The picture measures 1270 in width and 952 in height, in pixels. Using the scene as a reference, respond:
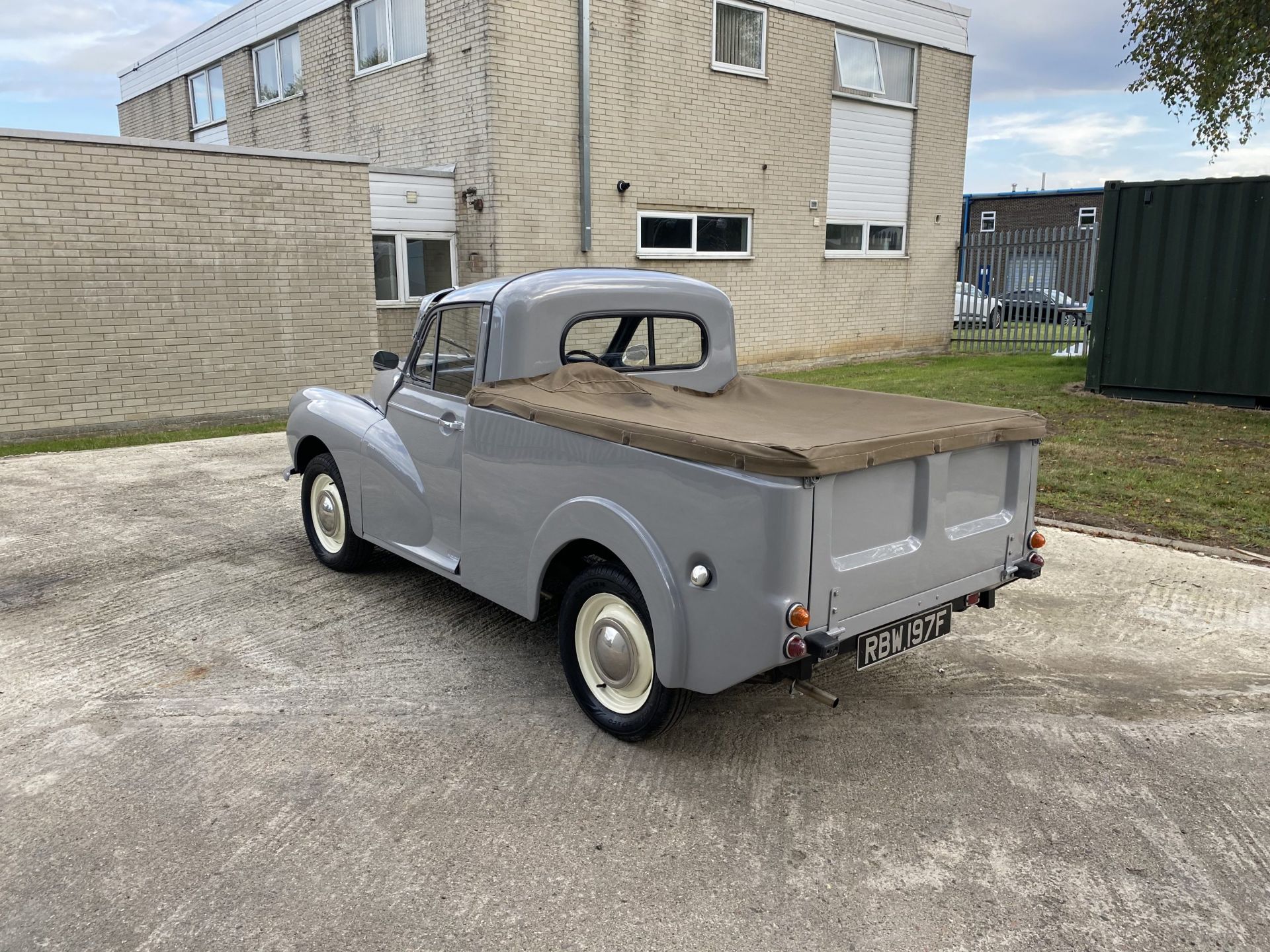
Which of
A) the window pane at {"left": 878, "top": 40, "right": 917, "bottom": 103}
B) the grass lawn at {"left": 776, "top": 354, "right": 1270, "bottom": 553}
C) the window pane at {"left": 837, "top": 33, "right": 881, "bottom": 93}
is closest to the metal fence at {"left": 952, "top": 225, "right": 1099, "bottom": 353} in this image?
the window pane at {"left": 878, "top": 40, "right": 917, "bottom": 103}

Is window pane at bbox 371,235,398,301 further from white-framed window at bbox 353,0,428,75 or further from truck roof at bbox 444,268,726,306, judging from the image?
truck roof at bbox 444,268,726,306

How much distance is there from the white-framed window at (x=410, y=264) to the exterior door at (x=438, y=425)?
8.22 meters

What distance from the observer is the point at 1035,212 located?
40.1 m

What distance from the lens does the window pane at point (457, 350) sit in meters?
4.62

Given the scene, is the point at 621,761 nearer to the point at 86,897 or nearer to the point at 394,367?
the point at 86,897

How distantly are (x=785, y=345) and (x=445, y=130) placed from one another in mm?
6588

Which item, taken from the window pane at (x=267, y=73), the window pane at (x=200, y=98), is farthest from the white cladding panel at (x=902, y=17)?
the window pane at (x=200, y=98)

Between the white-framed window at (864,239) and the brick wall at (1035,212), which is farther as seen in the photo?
the brick wall at (1035,212)

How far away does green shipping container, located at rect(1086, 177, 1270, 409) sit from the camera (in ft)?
35.3

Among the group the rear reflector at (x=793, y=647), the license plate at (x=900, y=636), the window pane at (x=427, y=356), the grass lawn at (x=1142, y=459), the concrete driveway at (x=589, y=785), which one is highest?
the window pane at (x=427, y=356)

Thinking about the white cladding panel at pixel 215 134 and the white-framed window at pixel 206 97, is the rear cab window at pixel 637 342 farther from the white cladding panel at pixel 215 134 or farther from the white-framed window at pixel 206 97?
the white-framed window at pixel 206 97

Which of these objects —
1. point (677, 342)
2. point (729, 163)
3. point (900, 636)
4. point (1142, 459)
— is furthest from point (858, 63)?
point (900, 636)

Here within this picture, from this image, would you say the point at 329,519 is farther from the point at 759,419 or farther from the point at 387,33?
the point at 387,33

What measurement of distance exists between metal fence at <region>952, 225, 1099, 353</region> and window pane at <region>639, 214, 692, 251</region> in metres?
6.20
